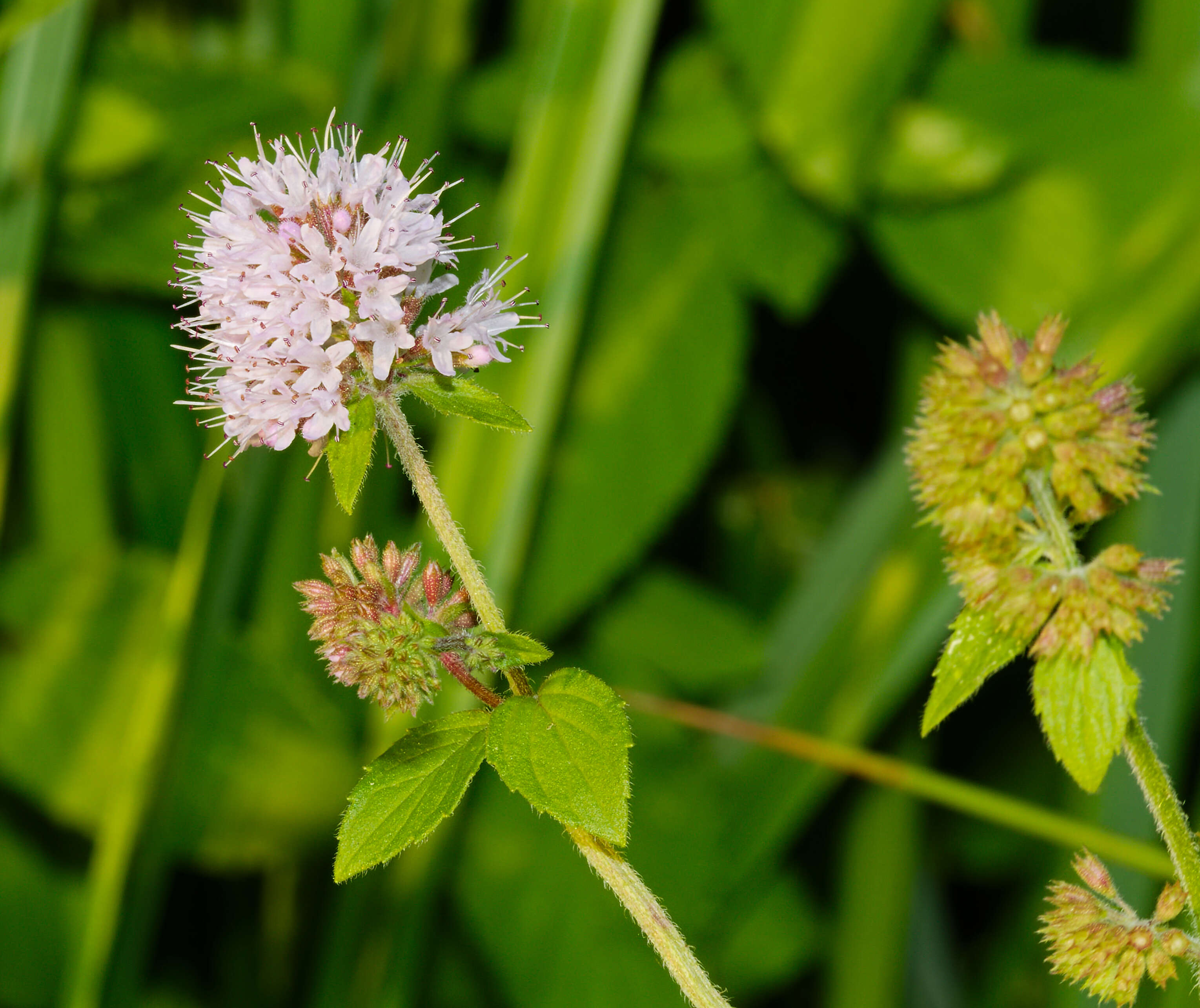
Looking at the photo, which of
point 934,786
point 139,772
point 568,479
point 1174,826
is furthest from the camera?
point 568,479

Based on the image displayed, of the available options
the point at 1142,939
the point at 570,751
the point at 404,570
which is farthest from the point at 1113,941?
the point at 404,570

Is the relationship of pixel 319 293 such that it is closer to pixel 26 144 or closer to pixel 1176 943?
pixel 1176 943

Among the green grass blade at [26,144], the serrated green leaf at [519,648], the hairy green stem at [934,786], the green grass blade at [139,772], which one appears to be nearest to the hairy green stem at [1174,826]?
the serrated green leaf at [519,648]

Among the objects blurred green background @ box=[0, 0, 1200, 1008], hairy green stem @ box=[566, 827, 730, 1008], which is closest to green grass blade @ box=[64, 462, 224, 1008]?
blurred green background @ box=[0, 0, 1200, 1008]

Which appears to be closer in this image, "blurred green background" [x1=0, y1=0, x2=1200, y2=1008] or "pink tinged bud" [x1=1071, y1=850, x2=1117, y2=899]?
"pink tinged bud" [x1=1071, y1=850, x2=1117, y2=899]

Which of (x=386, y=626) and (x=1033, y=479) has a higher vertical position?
(x=1033, y=479)

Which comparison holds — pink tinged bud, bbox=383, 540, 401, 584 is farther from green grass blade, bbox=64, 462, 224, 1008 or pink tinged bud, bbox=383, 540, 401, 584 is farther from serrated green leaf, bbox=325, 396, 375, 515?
green grass blade, bbox=64, 462, 224, 1008

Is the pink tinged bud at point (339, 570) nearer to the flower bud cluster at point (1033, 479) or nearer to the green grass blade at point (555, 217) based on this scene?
the flower bud cluster at point (1033, 479)

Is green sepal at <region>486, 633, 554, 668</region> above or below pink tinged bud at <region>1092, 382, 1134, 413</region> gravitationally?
below
